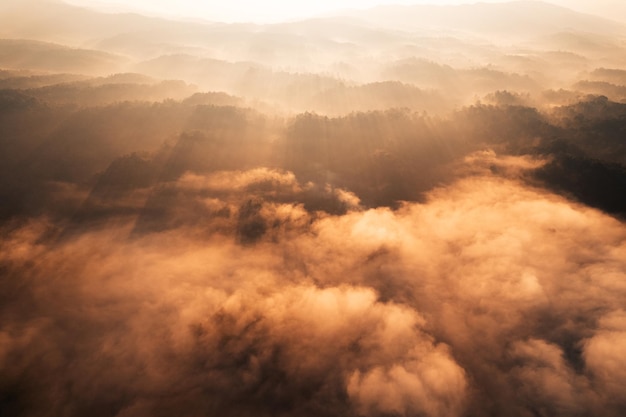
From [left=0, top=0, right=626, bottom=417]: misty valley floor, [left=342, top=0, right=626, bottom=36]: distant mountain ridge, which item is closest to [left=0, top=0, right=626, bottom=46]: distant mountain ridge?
[left=342, top=0, right=626, bottom=36]: distant mountain ridge

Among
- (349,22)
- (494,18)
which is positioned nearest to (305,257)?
(349,22)

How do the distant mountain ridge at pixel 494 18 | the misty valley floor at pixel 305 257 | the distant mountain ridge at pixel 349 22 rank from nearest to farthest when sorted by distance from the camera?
the misty valley floor at pixel 305 257, the distant mountain ridge at pixel 349 22, the distant mountain ridge at pixel 494 18

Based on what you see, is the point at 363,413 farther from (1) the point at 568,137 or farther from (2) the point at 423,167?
(1) the point at 568,137

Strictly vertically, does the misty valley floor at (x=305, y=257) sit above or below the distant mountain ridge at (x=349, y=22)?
below

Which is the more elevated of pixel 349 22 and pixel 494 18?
→ pixel 494 18

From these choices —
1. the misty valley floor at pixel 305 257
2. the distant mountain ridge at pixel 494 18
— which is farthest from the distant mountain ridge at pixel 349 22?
the misty valley floor at pixel 305 257

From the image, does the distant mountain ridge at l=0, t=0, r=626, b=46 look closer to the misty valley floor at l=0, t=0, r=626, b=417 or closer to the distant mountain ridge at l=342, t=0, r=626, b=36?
the distant mountain ridge at l=342, t=0, r=626, b=36

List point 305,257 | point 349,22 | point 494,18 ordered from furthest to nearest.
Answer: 1. point 494,18
2. point 349,22
3. point 305,257

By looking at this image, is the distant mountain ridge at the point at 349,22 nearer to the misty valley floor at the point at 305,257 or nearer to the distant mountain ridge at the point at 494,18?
the distant mountain ridge at the point at 494,18

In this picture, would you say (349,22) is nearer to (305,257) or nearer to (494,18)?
(494,18)
